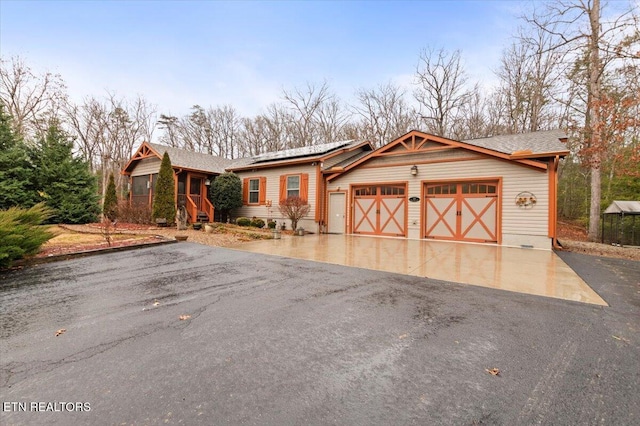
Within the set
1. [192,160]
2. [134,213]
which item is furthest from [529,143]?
[134,213]

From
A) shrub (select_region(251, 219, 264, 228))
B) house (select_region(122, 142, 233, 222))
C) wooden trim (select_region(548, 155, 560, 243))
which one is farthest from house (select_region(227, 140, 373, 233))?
wooden trim (select_region(548, 155, 560, 243))

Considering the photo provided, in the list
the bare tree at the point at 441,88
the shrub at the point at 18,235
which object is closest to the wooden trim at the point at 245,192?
the shrub at the point at 18,235

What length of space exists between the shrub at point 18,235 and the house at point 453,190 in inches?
378

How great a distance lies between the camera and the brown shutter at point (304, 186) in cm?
1332

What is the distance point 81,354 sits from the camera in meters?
2.40

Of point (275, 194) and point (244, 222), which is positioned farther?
point (275, 194)

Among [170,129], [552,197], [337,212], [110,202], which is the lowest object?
[337,212]

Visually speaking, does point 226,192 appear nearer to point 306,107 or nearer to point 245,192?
point 245,192

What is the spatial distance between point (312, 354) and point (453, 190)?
982 centimetres

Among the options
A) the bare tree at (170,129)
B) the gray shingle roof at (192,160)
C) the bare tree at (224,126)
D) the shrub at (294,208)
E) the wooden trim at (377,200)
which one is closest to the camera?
the wooden trim at (377,200)

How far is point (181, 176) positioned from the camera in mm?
15094

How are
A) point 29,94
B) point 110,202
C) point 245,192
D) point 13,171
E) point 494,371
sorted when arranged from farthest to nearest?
point 29,94
point 110,202
point 245,192
point 13,171
point 494,371

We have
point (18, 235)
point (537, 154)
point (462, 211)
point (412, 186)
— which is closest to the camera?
point (18, 235)

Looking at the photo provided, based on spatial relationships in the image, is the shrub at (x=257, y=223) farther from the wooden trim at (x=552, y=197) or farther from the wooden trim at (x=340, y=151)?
the wooden trim at (x=552, y=197)
